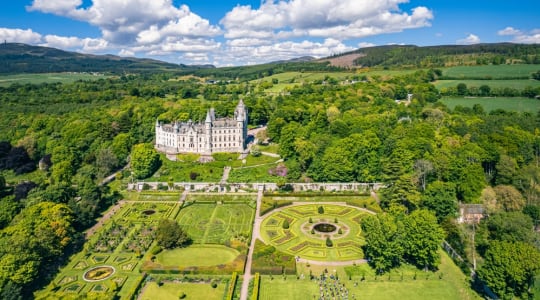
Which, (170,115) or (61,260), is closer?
(61,260)

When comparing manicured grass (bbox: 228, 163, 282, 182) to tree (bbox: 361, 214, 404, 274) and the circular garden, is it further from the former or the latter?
tree (bbox: 361, 214, 404, 274)

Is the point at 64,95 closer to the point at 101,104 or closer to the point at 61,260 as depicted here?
the point at 101,104

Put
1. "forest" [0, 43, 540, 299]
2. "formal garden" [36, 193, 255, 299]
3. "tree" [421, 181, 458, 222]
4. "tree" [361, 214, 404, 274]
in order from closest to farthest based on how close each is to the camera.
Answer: "formal garden" [36, 193, 255, 299] < "tree" [361, 214, 404, 274] < "forest" [0, 43, 540, 299] < "tree" [421, 181, 458, 222]

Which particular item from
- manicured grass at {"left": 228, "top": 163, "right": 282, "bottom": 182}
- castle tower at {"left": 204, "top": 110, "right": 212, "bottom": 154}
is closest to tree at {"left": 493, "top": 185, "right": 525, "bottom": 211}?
manicured grass at {"left": 228, "top": 163, "right": 282, "bottom": 182}

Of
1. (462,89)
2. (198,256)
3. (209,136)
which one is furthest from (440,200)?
(462,89)

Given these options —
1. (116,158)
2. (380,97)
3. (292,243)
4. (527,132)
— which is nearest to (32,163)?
(116,158)
